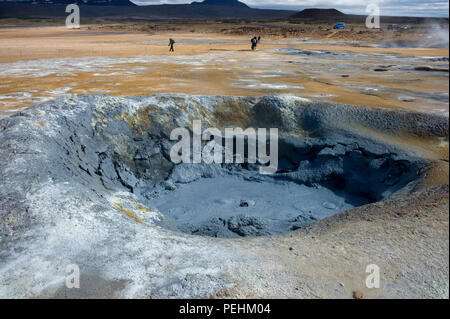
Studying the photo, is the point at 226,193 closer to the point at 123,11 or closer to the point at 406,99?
the point at 406,99

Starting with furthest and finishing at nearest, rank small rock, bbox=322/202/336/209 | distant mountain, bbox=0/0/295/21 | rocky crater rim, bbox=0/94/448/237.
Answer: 1. distant mountain, bbox=0/0/295/21
2. small rock, bbox=322/202/336/209
3. rocky crater rim, bbox=0/94/448/237

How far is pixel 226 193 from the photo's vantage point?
6703 millimetres

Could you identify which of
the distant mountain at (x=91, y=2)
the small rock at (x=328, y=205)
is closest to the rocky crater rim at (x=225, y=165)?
the small rock at (x=328, y=205)

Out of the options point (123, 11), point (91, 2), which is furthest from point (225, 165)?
point (91, 2)

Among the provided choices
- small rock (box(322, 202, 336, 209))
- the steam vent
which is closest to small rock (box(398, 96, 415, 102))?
the steam vent

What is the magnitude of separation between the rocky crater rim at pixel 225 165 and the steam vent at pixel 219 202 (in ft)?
0.09

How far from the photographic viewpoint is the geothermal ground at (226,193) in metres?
2.64

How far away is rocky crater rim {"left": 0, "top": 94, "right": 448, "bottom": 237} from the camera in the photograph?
5.18m

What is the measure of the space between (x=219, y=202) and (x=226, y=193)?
0.37m

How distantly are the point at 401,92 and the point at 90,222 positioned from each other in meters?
11.0

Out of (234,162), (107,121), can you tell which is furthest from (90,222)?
(234,162)

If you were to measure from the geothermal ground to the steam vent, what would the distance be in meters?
0.02

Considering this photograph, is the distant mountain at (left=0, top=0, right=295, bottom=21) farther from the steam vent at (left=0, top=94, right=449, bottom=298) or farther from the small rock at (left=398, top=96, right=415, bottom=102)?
the steam vent at (left=0, top=94, right=449, bottom=298)

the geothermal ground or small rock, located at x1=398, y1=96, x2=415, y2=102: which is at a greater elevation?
small rock, located at x1=398, y1=96, x2=415, y2=102
